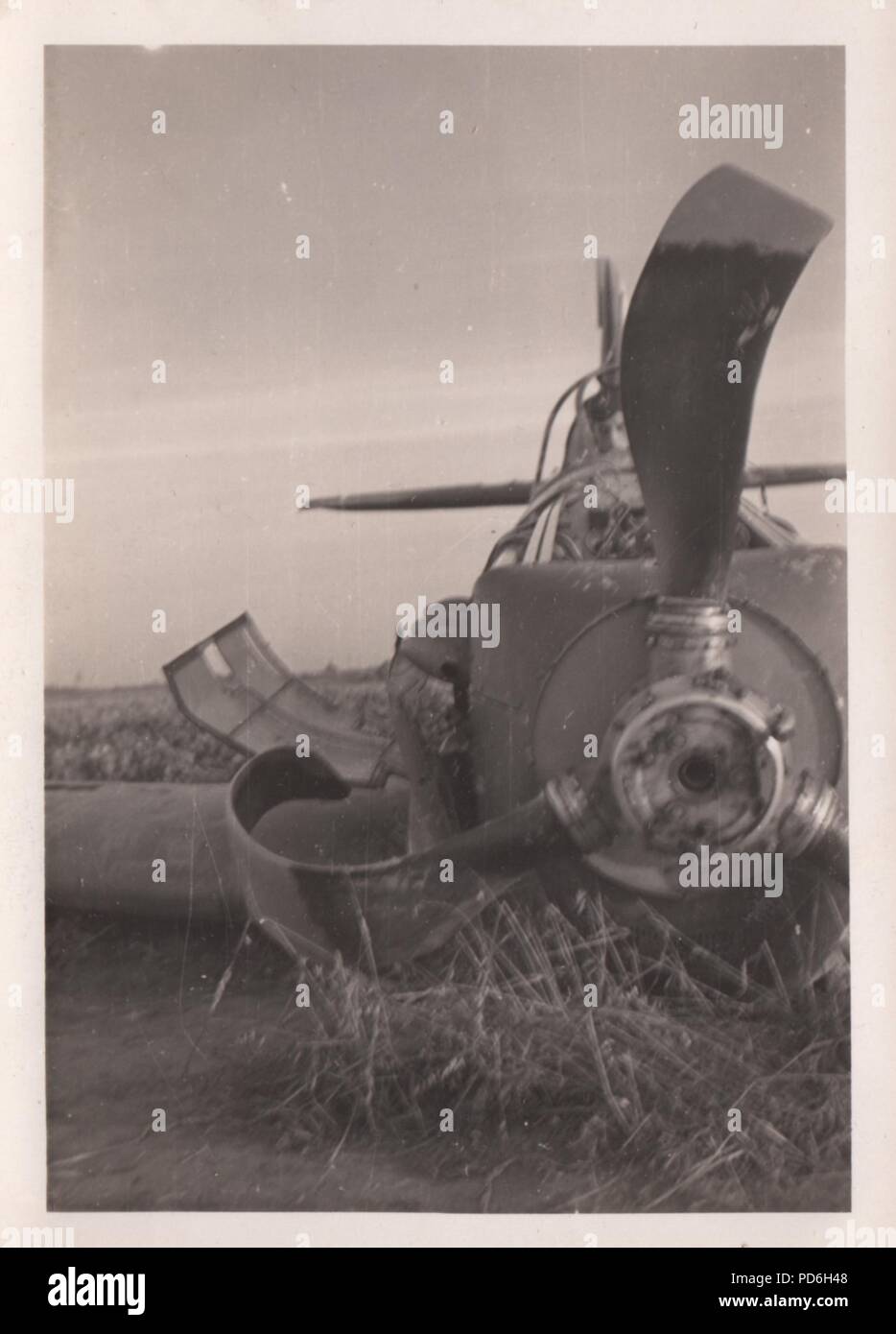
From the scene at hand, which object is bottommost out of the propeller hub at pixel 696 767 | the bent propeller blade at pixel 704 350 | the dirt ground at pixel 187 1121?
the dirt ground at pixel 187 1121

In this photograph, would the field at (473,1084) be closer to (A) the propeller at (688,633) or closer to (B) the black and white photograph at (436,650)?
(B) the black and white photograph at (436,650)

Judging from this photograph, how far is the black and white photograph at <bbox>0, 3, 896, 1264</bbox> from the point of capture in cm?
274

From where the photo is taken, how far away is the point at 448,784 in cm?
280

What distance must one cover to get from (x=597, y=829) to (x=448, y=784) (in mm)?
343

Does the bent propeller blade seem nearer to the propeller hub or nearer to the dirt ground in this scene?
the propeller hub

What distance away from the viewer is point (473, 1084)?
2.75 meters

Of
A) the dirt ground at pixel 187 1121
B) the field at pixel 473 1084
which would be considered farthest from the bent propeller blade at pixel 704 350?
the dirt ground at pixel 187 1121

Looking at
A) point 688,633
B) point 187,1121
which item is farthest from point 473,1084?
point 688,633

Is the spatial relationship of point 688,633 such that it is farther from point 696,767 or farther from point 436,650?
point 436,650

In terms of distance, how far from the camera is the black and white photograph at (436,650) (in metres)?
2.74

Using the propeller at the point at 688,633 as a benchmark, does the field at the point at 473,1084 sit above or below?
below

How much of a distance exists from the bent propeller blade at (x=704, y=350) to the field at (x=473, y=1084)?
0.75 metres

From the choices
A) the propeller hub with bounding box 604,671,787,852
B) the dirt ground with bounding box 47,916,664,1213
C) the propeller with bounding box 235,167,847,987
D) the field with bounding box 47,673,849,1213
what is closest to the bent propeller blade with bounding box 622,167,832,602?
the propeller with bounding box 235,167,847,987

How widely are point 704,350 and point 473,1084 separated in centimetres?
166
